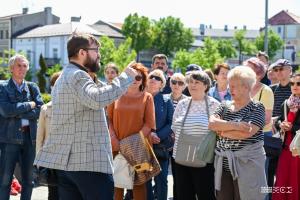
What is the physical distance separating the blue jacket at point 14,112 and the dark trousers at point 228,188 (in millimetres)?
2760

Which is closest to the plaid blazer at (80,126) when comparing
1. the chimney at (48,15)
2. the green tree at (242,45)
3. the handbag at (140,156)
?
the handbag at (140,156)

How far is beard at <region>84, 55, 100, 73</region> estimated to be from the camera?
13.5ft

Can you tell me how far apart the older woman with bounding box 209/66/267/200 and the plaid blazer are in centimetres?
143

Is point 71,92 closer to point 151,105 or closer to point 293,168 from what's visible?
point 151,105

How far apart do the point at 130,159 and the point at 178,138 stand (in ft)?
2.35

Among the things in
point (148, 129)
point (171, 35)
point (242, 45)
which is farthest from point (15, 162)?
point (242, 45)

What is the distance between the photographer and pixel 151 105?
21.8ft

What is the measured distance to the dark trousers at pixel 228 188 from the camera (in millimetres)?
5090

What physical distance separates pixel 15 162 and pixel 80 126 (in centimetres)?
301

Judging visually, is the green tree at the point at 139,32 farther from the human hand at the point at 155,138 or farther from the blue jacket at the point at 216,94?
the human hand at the point at 155,138

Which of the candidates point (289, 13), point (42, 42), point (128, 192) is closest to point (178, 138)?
point (128, 192)

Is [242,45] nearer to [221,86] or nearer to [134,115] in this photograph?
[221,86]

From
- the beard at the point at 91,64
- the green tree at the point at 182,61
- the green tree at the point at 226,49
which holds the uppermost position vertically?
the green tree at the point at 226,49

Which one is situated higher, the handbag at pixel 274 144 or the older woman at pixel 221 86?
the older woman at pixel 221 86
